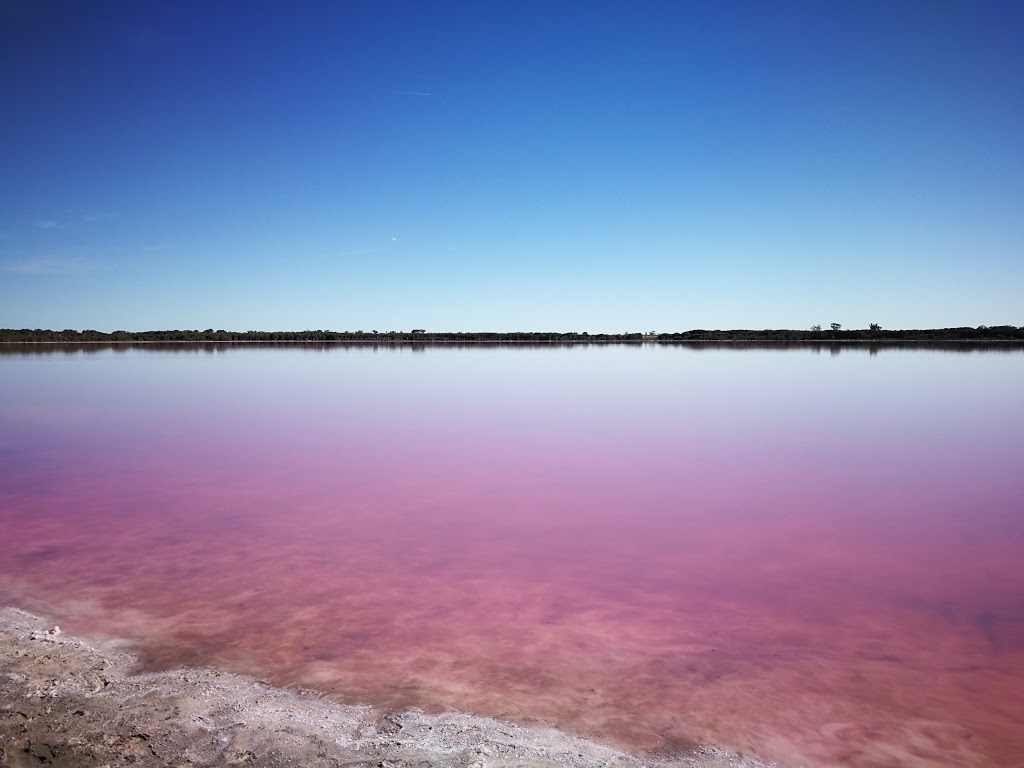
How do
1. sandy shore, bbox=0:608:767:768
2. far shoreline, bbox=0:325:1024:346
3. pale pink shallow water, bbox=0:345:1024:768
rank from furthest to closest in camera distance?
far shoreline, bbox=0:325:1024:346
pale pink shallow water, bbox=0:345:1024:768
sandy shore, bbox=0:608:767:768

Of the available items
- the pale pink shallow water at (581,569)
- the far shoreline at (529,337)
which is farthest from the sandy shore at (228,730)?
the far shoreline at (529,337)

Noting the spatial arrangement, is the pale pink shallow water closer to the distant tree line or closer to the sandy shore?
the sandy shore

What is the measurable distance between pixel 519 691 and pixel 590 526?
12.5 feet

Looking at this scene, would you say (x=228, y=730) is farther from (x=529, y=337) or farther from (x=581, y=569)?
(x=529, y=337)

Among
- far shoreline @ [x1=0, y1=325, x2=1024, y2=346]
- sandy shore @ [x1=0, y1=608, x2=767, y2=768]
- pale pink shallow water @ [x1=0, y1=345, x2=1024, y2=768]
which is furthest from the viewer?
far shoreline @ [x1=0, y1=325, x2=1024, y2=346]

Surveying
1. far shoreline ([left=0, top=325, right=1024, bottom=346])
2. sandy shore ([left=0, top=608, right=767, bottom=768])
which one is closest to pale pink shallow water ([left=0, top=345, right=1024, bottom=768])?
sandy shore ([left=0, top=608, right=767, bottom=768])

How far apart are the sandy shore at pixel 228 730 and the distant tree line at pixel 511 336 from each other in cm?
10483

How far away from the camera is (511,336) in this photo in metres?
115

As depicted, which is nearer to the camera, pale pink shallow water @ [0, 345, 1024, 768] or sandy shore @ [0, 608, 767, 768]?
sandy shore @ [0, 608, 767, 768]

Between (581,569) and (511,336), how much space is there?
110 meters

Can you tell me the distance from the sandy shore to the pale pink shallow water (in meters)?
0.22

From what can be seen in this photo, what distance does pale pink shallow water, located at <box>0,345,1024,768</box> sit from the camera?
3.94 metres

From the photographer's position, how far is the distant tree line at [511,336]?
9744 cm

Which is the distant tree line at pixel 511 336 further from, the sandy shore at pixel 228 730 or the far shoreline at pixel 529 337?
the sandy shore at pixel 228 730
